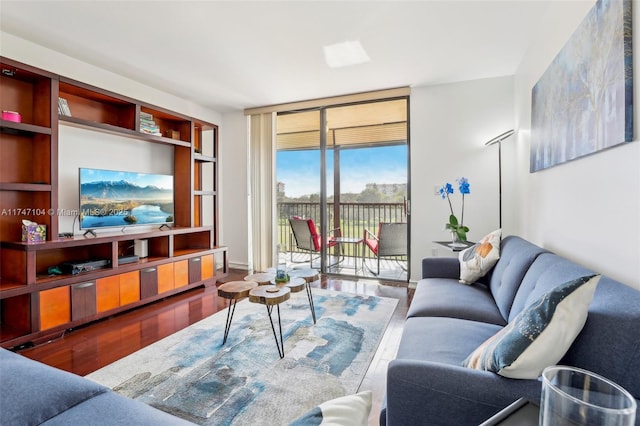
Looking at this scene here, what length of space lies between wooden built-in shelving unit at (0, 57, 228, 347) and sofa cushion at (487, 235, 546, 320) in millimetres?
3204

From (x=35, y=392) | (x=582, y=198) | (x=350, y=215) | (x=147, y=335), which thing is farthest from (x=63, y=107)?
(x=350, y=215)

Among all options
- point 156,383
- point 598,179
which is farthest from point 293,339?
point 598,179

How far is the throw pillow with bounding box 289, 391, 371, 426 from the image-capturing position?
50 cm

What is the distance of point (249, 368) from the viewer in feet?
6.36

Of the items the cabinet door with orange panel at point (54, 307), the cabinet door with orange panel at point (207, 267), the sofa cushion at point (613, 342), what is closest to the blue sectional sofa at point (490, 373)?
the sofa cushion at point (613, 342)

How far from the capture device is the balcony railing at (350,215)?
5285 mm

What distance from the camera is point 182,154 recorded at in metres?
4.05

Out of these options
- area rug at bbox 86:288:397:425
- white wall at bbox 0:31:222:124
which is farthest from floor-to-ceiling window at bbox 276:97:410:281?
area rug at bbox 86:288:397:425

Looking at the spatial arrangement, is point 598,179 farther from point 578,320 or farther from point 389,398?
point 389,398

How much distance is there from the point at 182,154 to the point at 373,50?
2743mm

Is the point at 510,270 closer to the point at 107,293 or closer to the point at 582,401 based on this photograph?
the point at 582,401

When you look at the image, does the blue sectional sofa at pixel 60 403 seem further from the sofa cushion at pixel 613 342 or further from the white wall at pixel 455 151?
the white wall at pixel 455 151

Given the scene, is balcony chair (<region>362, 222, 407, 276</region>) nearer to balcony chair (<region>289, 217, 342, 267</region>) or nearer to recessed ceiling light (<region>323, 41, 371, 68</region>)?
balcony chair (<region>289, 217, 342, 267</region>)

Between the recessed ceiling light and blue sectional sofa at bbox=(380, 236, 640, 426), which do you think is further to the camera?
the recessed ceiling light
